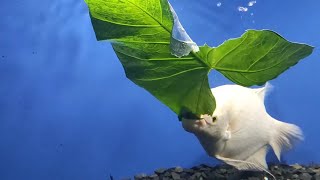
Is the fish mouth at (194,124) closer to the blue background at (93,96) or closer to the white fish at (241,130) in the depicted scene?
the white fish at (241,130)

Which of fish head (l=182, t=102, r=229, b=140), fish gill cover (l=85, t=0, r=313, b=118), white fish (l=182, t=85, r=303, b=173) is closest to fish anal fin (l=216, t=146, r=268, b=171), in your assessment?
white fish (l=182, t=85, r=303, b=173)

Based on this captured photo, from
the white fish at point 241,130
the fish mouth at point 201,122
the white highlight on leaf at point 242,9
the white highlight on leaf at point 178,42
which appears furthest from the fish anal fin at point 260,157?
the white highlight on leaf at point 178,42

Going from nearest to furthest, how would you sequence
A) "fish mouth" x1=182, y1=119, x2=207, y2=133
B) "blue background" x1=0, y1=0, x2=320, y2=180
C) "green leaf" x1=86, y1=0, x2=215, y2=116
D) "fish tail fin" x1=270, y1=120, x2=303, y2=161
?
"green leaf" x1=86, y1=0, x2=215, y2=116
"fish mouth" x1=182, y1=119, x2=207, y2=133
"fish tail fin" x1=270, y1=120, x2=303, y2=161
"blue background" x1=0, y1=0, x2=320, y2=180

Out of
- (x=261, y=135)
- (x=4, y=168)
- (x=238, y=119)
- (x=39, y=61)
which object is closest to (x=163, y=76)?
(x=238, y=119)

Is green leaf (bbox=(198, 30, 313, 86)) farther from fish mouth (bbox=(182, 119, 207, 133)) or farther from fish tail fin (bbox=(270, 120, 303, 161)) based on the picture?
fish tail fin (bbox=(270, 120, 303, 161))

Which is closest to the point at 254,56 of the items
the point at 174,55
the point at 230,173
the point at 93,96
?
the point at 174,55

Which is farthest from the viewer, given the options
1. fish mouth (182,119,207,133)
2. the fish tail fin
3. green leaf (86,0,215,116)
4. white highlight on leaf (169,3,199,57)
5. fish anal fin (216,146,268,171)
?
the fish tail fin
